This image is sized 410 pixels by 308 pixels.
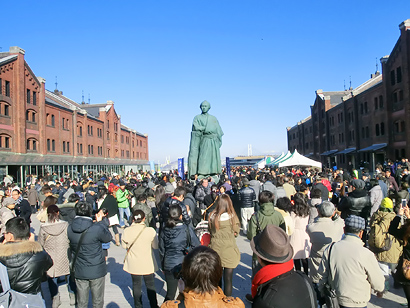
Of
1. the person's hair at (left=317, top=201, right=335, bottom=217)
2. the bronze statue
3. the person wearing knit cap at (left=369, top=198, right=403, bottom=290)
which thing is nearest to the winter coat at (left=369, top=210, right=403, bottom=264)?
the person wearing knit cap at (left=369, top=198, right=403, bottom=290)

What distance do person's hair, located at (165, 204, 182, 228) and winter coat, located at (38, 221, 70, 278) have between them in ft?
6.58

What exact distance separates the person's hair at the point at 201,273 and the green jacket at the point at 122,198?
1010cm

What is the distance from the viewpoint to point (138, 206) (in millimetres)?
8281

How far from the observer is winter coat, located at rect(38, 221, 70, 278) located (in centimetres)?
565

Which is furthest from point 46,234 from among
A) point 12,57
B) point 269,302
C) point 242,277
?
point 12,57

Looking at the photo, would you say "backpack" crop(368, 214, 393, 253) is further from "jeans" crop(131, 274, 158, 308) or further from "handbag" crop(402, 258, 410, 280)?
"jeans" crop(131, 274, 158, 308)

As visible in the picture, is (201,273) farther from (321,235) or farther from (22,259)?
(321,235)

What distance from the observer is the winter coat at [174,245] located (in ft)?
16.0

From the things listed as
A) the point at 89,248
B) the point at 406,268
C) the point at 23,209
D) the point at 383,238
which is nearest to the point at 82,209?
the point at 89,248

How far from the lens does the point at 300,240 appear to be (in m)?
6.17

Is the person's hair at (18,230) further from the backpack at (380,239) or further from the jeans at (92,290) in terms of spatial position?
the backpack at (380,239)

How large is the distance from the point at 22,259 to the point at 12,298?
1.87ft

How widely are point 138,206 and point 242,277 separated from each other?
2.91 meters

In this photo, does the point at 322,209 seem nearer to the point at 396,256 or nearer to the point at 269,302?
the point at 396,256
